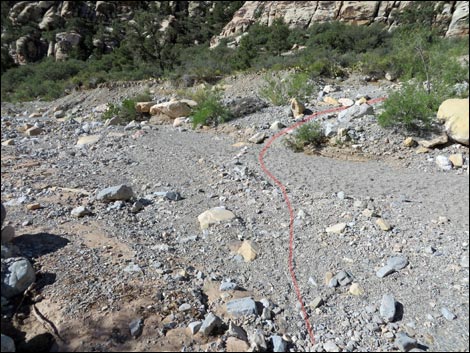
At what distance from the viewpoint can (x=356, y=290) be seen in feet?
8.20

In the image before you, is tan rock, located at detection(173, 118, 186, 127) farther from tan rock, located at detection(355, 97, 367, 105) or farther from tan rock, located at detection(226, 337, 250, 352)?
tan rock, located at detection(226, 337, 250, 352)

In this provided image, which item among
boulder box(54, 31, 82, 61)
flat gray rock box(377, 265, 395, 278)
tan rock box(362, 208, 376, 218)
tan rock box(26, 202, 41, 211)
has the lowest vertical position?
flat gray rock box(377, 265, 395, 278)

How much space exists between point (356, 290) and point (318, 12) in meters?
22.3

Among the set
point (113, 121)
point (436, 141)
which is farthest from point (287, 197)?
point (113, 121)

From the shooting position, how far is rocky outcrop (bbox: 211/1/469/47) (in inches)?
736

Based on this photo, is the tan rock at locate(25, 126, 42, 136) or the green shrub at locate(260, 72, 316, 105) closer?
the green shrub at locate(260, 72, 316, 105)

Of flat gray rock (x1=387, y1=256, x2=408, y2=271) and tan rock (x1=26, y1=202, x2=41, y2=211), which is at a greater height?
tan rock (x1=26, y1=202, x2=41, y2=211)

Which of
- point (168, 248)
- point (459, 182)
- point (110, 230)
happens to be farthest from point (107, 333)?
point (459, 182)

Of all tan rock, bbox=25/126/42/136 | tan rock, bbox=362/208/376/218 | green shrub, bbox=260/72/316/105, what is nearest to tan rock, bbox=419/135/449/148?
tan rock, bbox=362/208/376/218

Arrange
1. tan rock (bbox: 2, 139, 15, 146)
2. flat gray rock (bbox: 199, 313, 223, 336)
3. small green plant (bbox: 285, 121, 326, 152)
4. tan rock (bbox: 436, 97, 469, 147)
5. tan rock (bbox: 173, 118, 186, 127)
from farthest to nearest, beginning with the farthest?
tan rock (bbox: 173, 118, 186, 127) → tan rock (bbox: 2, 139, 15, 146) → small green plant (bbox: 285, 121, 326, 152) → tan rock (bbox: 436, 97, 469, 147) → flat gray rock (bbox: 199, 313, 223, 336)

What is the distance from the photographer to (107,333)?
6.78 ft

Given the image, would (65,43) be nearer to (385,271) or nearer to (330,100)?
(330,100)

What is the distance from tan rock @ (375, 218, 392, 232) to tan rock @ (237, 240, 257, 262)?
120cm

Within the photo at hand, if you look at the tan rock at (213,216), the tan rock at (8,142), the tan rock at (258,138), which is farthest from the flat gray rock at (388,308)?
the tan rock at (8,142)
